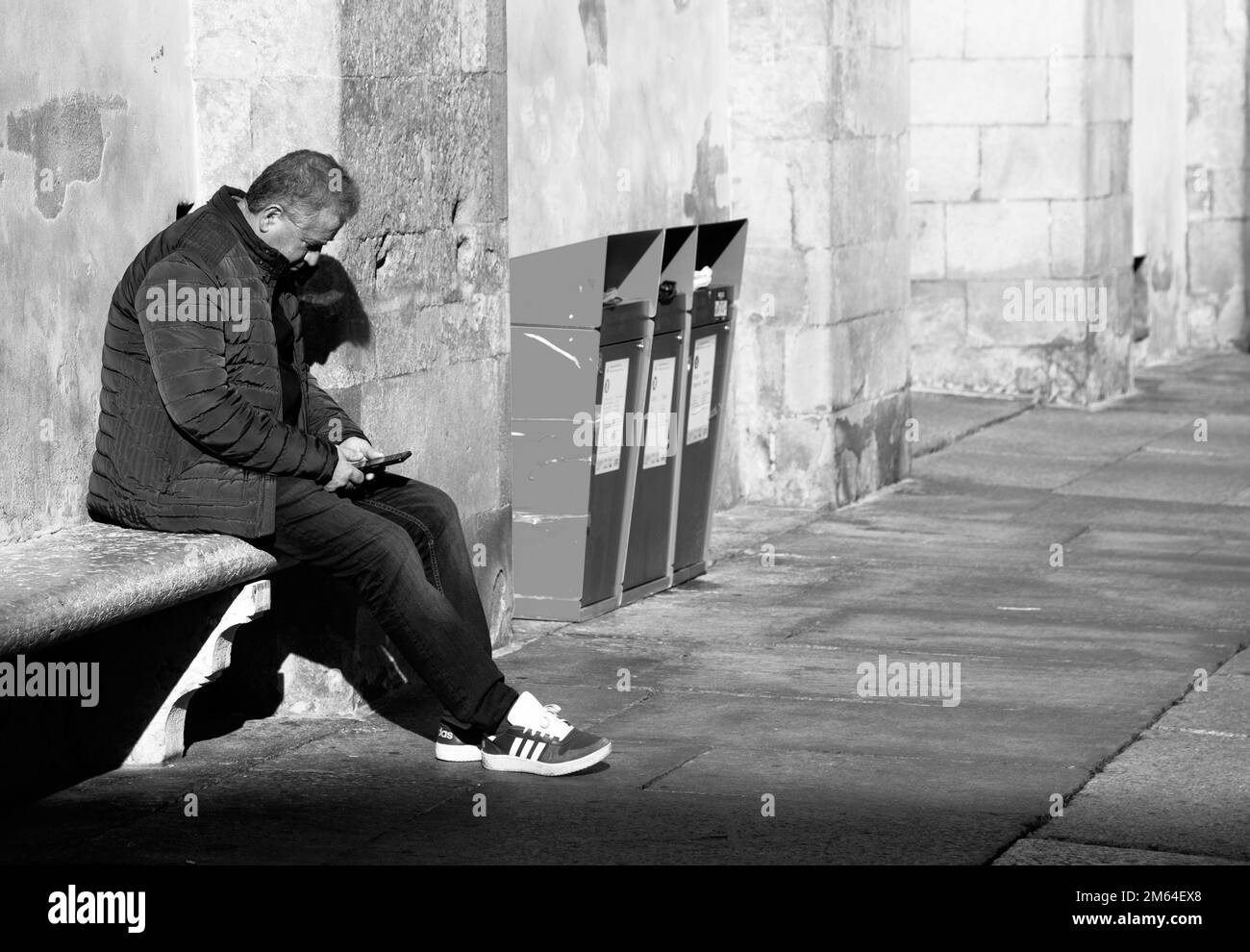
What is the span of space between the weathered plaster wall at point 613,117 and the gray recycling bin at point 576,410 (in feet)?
2.15

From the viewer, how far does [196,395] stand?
5184 millimetres

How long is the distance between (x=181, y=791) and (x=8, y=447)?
959mm

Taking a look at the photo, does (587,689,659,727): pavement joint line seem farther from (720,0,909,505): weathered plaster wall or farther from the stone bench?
(720,0,909,505): weathered plaster wall

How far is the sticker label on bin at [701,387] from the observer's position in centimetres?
804

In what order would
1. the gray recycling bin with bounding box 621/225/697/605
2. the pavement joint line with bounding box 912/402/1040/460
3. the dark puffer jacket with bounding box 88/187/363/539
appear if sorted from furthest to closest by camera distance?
the pavement joint line with bounding box 912/402/1040/460 < the gray recycling bin with bounding box 621/225/697/605 < the dark puffer jacket with bounding box 88/187/363/539

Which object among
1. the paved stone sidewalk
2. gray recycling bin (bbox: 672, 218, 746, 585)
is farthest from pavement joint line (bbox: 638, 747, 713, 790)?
gray recycling bin (bbox: 672, 218, 746, 585)

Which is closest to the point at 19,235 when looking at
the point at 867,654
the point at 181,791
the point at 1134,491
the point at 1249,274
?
the point at 181,791

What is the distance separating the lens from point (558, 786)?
5.41m

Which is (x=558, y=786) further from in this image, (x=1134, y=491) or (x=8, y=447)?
(x=1134, y=491)

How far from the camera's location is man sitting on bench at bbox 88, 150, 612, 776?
5.22 metres

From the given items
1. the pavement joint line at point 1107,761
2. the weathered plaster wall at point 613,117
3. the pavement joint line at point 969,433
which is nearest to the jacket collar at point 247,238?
the pavement joint line at point 1107,761

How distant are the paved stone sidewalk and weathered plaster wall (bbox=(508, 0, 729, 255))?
149 cm

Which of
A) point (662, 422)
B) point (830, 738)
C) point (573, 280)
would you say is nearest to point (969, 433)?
point (662, 422)

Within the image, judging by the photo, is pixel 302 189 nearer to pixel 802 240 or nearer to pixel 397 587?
pixel 397 587
